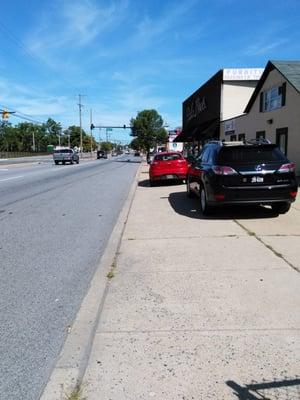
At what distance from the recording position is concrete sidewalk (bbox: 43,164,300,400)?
127 inches

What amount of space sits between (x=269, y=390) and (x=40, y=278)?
3.60 meters

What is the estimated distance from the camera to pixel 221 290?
17.0 feet

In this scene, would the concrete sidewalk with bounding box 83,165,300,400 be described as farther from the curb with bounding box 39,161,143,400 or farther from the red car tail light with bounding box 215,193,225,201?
the red car tail light with bounding box 215,193,225,201

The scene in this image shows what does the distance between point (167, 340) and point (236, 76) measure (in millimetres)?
31758

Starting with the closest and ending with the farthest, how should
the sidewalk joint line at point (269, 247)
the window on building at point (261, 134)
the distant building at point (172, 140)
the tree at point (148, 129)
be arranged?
the sidewalk joint line at point (269, 247)
the window on building at point (261, 134)
the distant building at point (172, 140)
the tree at point (148, 129)

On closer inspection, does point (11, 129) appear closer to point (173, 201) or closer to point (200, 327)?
point (173, 201)

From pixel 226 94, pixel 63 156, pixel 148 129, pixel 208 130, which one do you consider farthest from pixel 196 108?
pixel 148 129

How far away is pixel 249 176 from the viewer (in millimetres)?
9453

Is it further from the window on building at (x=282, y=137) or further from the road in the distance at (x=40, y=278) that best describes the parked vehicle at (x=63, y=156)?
the road in the distance at (x=40, y=278)

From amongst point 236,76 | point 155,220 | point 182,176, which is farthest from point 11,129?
point 155,220

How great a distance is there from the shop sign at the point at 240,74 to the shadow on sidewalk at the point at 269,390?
32.1 m

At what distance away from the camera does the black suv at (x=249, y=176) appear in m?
9.46

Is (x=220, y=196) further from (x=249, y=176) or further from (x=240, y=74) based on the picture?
(x=240, y=74)

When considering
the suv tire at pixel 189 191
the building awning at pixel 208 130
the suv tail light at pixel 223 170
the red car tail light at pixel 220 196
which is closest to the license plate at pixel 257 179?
the suv tail light at pixel 223 170
